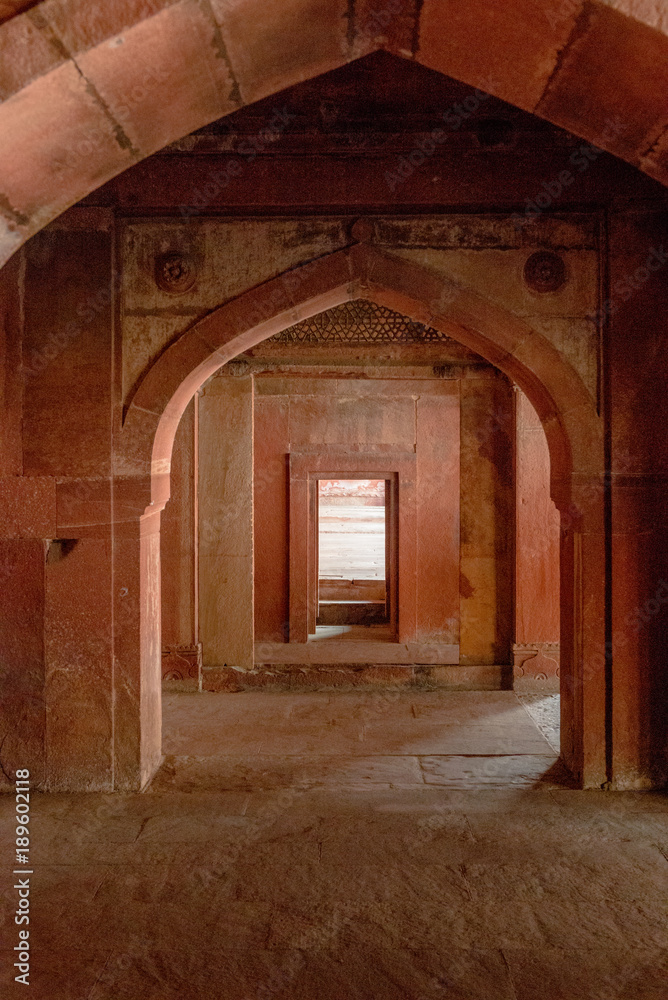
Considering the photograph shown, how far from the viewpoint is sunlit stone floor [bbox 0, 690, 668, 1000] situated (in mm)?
3018

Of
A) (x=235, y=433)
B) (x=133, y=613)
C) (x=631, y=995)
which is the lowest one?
(x=631, y=995)

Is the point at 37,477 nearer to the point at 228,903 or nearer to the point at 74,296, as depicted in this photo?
the point at 74,296

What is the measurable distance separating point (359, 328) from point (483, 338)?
1.85m

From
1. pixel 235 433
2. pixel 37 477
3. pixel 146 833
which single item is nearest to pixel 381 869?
pixel 146 833

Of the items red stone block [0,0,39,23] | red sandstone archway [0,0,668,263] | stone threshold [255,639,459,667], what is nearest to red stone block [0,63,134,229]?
red sandstone archway [0,0,668,263]

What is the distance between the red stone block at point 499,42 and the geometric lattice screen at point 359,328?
157 inches

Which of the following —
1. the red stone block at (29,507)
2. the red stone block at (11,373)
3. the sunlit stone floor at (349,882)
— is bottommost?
the sunlit stone floor at (349,882)

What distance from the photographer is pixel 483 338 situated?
4.91 m

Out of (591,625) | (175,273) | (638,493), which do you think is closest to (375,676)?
(591,625)

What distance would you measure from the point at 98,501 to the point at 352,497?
17.9 meters

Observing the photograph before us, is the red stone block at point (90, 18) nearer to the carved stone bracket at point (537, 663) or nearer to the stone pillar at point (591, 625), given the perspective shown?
the stone pillar at point (591, 625)

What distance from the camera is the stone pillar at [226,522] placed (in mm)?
7555

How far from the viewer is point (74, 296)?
4.70 metres

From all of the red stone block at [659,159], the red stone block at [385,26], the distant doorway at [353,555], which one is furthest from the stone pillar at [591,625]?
the distant doorway at [353,555]
